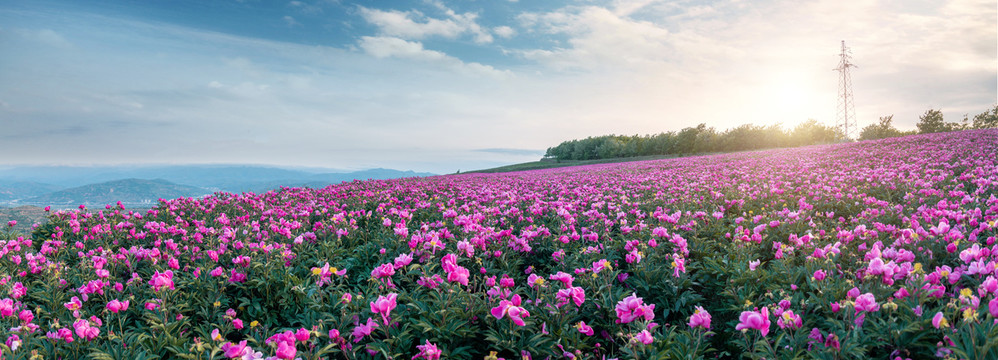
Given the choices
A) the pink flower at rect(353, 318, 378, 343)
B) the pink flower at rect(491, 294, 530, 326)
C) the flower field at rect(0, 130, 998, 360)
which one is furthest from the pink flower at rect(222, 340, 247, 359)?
the pink flower at rect(491, 294, 530, 326)

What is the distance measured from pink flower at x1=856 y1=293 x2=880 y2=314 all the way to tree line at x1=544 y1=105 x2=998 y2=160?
2404 inches

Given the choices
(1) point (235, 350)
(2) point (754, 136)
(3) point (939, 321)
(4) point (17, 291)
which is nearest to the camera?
(3) point (939, 321)

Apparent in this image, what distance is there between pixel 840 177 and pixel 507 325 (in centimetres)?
955

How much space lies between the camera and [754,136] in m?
55.8

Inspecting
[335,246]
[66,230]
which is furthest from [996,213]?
[66,230]

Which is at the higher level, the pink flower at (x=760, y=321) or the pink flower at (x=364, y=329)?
the pink flower at (x=760, y=321)

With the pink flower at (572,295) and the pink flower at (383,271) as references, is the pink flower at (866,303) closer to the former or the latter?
the pink flower at (572,295)

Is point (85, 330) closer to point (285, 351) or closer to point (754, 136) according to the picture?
point (285, 351)

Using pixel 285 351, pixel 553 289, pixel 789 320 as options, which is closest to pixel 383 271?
pixel 285 351

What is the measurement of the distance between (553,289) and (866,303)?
6.86ft

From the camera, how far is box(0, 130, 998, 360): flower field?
2.62 meters

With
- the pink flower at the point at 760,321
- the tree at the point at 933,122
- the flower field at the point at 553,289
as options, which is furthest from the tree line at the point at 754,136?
the pink flower at the point at 760,321

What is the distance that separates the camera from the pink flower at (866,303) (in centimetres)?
249

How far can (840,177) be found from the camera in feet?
29.8
